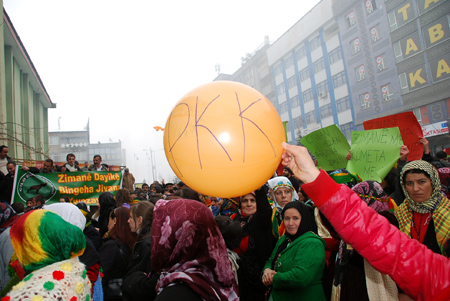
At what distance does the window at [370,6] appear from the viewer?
987 inches

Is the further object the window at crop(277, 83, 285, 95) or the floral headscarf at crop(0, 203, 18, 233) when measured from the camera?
the window at crop(277, 83, 285, 95)

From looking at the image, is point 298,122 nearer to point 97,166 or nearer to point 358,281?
point 97,166

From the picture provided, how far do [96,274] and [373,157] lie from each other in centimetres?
362

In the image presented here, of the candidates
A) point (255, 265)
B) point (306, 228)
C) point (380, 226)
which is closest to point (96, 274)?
point (255, 265)

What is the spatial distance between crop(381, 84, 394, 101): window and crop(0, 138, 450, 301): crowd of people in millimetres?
23597

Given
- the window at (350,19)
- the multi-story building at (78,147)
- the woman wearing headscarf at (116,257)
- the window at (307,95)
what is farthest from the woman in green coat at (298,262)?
the multi-story building at (78,147)

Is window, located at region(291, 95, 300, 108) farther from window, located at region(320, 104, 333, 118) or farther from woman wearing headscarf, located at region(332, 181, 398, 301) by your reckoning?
woman wearing headscarf, located at region(332, 181, 398, 301)

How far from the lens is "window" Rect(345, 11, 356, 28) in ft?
89.2

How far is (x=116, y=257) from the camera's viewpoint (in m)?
2.83

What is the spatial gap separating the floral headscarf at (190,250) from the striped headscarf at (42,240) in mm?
604

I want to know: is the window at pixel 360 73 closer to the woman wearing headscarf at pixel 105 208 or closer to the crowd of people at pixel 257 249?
Result: the crowd of people at pixel 257 249

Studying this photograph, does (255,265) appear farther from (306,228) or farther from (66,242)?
(66,242)

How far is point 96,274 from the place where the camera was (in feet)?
7.63

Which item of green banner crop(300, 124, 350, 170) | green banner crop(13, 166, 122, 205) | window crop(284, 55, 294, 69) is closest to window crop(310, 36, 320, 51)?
window crop(284, 55, 294, 69)
